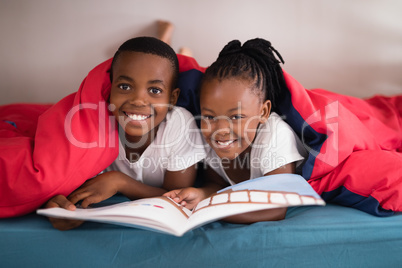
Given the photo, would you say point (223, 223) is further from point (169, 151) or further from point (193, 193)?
point (169, 151)

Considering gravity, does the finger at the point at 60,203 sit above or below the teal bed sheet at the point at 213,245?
above

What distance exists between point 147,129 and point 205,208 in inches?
13.0

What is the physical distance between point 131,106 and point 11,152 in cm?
29

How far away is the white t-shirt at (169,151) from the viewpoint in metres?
0.87

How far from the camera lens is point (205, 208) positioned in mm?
625

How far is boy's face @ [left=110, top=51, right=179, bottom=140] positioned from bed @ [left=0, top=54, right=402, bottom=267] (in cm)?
5

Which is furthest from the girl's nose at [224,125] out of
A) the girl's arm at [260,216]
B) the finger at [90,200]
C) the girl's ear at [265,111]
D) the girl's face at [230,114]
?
the finger at [90,200]

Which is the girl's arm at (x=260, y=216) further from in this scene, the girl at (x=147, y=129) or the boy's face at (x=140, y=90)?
the boy's face at (x=140, y=90)

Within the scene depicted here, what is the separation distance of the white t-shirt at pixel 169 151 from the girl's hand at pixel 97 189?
11 cm

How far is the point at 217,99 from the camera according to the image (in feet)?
2.57

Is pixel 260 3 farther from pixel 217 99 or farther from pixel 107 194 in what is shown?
pixel 107 194

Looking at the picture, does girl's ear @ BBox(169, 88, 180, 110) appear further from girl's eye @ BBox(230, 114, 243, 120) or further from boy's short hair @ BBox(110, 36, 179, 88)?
girl's eye @ BBox(230, 114, 243, 120)

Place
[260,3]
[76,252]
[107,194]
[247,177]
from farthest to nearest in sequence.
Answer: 1. [260,3]
2. [247,177]
3. [107,194]
4. [76,252]

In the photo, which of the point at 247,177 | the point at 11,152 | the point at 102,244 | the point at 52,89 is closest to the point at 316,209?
the point at 247,177
